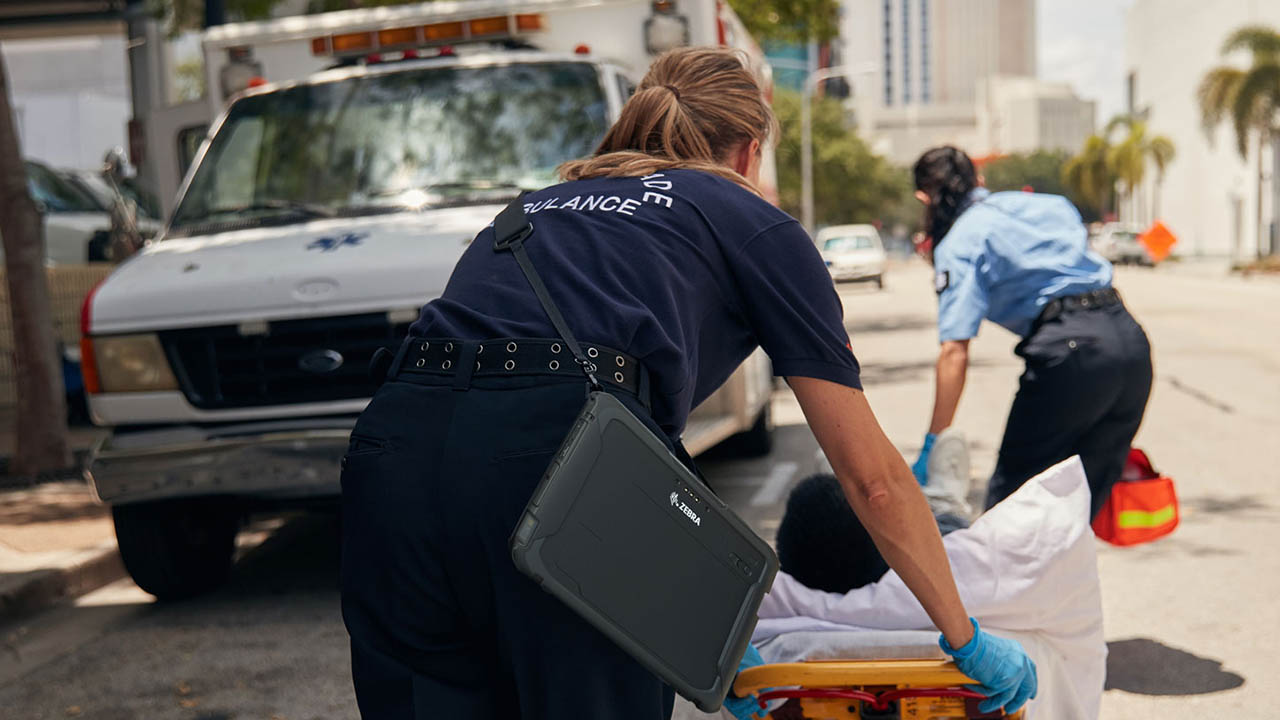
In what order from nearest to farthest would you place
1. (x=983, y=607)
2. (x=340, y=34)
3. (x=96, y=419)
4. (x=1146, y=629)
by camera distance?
(x=983, y=607) → (x=1146, y=629) → (x=96, y=419) → (x=340, y=34)

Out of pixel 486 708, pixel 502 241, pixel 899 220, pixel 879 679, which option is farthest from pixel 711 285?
pixel 899 220

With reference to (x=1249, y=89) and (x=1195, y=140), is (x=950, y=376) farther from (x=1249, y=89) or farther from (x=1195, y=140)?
(x=1195, y=140)

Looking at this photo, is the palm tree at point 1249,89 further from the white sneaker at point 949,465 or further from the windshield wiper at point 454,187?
the white sneaker at point 949,465

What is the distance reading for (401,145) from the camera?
21.6 feet

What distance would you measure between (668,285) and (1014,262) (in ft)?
8.97

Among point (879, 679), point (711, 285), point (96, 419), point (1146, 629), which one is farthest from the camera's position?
point (96, 419)

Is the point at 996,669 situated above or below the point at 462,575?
below

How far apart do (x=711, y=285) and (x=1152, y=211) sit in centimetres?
9376

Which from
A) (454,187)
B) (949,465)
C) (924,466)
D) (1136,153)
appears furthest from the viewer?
(1136,153)

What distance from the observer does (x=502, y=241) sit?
7.15 feet

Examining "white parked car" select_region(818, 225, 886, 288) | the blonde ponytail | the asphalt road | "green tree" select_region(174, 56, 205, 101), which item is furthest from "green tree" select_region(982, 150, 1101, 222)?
the blonde ponytail

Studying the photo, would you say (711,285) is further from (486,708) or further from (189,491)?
(189,491)

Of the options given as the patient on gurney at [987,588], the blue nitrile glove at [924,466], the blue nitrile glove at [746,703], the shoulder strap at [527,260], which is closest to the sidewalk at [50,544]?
the blue nitrile glove at [924,466]

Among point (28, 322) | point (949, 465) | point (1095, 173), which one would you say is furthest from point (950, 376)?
point (1095, 173)
